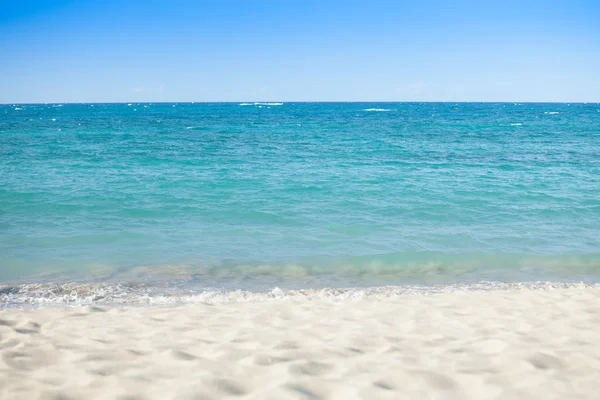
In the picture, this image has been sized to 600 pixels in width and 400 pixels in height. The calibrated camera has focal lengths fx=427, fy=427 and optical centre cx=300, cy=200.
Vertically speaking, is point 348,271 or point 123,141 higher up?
point 123,141

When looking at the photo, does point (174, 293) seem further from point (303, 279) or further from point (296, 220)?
point (296, 220)

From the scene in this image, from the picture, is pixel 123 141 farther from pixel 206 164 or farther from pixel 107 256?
pixel 107 256

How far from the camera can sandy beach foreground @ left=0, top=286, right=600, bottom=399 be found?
369cm

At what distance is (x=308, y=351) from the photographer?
14.7 feet

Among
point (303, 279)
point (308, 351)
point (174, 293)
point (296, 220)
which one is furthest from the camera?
point (296, 220)

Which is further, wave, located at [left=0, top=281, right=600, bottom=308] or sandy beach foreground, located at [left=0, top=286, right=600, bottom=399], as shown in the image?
wave, located at [left=0, top=281, right=600, bottom=308]

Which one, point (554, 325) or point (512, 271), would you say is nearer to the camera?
point (554, 325)

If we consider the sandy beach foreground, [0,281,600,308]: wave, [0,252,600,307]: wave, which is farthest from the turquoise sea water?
the sandy beach foreground

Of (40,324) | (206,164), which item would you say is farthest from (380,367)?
(206,164)

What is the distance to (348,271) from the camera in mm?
8688

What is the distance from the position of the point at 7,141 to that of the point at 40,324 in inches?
1335

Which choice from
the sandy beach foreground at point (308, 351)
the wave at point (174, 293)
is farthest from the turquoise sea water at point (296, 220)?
the sandy beach foreground at point (308, 351)

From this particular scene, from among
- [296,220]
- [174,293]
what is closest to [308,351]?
[174,293]

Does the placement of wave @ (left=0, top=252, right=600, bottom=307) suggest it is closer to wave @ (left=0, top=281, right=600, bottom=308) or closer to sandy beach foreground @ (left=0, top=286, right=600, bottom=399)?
wave @ (left=0, top=281, right=600, bottom=308)
